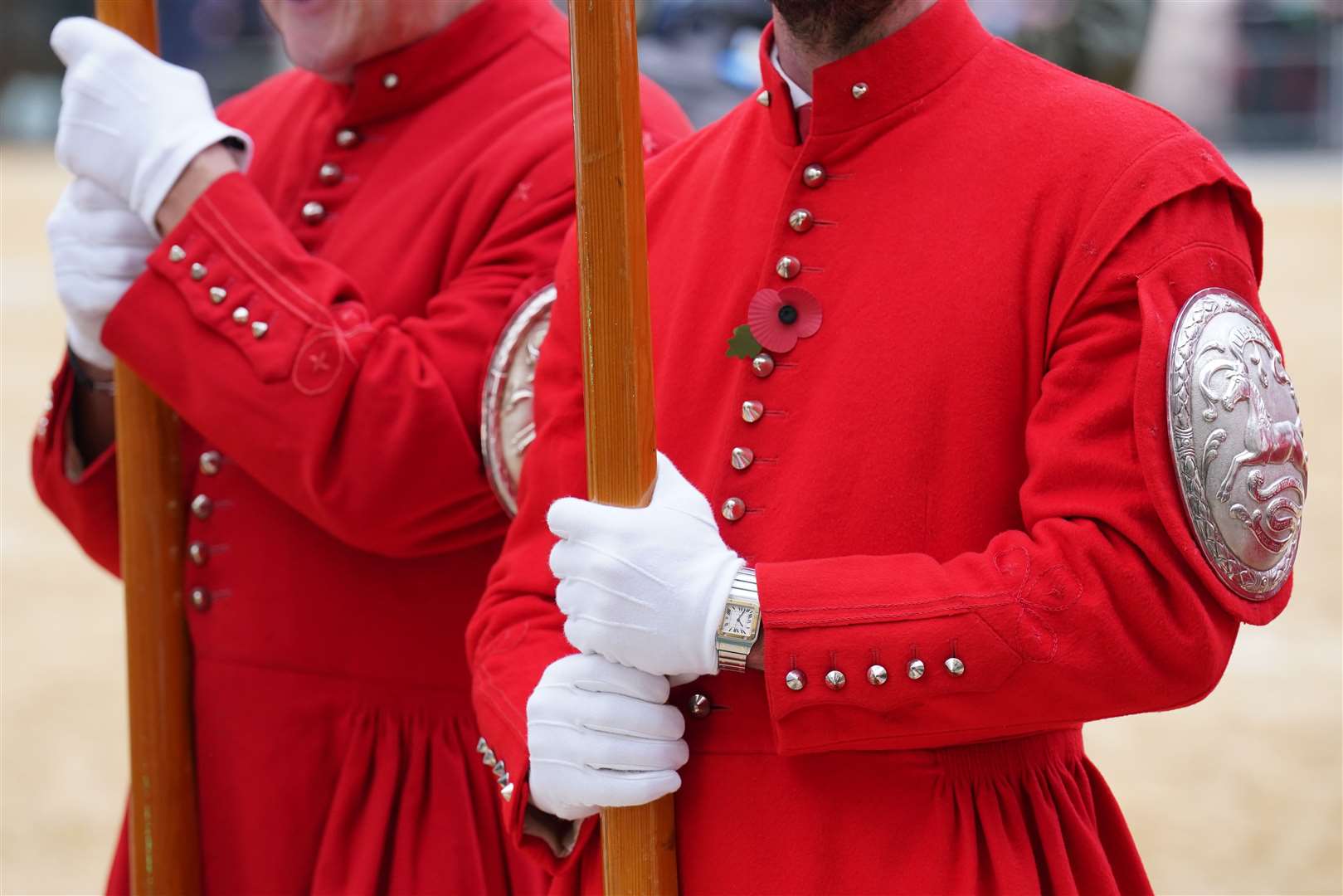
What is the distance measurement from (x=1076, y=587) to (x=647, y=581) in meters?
0.32

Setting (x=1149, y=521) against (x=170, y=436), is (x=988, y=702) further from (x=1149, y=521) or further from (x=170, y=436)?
(x=170, y=436)

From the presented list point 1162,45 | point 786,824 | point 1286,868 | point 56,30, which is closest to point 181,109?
point 56,30

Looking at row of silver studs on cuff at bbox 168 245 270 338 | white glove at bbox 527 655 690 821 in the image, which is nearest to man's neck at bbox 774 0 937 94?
white glove at bbox 527 655 690 821

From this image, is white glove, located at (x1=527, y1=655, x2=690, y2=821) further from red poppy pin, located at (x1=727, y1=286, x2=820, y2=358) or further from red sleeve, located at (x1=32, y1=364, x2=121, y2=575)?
red sleeve, located at (x1=32, y1=364, x2=121, y2=575)

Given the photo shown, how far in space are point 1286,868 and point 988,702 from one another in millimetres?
2679

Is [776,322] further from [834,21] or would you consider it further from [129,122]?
[129,122]

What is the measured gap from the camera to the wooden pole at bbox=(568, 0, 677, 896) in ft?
4.56

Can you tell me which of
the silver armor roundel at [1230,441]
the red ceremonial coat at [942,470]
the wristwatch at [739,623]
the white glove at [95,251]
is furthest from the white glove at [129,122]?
the silver armor roundel at [1230,441]

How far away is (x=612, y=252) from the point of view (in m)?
1.40

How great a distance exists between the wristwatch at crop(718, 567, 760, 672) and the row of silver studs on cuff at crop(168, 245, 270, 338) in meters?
0.67

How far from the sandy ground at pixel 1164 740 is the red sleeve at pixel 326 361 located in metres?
2.20

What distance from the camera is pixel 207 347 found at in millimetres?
1802

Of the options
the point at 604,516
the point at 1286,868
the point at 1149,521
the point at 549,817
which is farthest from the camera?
the point at 1286,868

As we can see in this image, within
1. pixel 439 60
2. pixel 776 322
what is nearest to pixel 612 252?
pixel 776 322
